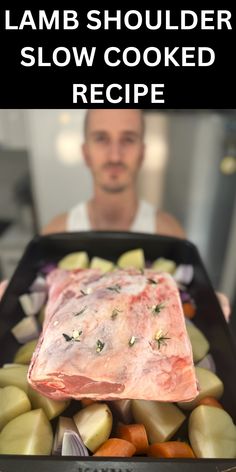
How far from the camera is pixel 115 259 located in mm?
1641

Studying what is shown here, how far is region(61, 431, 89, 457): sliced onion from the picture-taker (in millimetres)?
815

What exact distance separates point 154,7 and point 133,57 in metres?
0.13

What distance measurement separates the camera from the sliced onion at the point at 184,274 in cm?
148

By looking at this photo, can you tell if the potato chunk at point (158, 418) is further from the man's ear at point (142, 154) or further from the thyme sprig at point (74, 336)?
the man's ear at point (142, 154)

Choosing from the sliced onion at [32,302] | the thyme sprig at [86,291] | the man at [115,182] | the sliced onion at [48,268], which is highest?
the man at [115,182]

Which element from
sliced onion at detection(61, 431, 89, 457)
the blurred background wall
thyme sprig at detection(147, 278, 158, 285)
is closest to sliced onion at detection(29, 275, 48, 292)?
the blurred background wall

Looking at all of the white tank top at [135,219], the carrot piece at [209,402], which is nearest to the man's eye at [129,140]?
the white tank top at [135,219]

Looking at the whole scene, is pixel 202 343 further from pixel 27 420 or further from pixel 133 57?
pixel 133 57

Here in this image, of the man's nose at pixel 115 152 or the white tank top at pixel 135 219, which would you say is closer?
the man's nose at pixel 115 152

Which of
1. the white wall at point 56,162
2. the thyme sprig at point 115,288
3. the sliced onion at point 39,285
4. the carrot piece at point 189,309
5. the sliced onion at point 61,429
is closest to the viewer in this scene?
the sliced onion at point 61,429

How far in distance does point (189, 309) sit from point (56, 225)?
769 mm

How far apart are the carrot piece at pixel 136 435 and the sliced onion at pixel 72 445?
85 millimetres

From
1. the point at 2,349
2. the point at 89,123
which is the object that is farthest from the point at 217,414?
the point at 89,123

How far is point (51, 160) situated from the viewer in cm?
172
